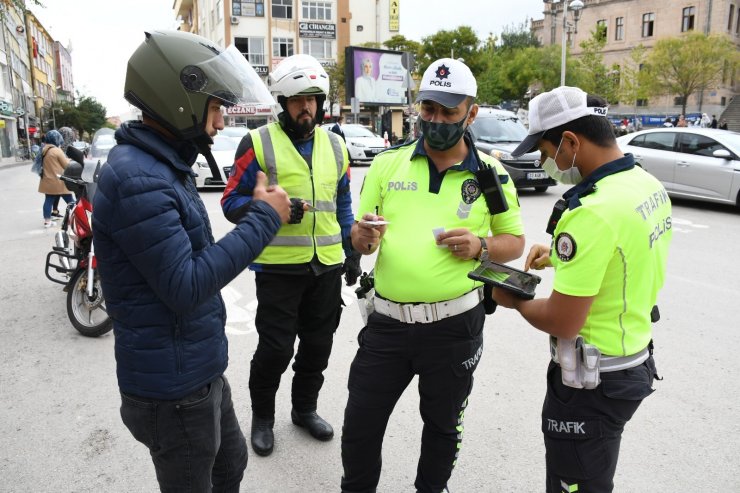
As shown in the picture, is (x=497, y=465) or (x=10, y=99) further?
(x=10, y=99)

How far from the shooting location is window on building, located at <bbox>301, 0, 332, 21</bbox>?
51.3m

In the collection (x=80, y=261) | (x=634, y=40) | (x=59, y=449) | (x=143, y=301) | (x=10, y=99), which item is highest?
(x=634, y=40)

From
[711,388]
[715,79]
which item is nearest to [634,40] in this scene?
[715,79]

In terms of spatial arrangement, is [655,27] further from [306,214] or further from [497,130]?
[306,214]

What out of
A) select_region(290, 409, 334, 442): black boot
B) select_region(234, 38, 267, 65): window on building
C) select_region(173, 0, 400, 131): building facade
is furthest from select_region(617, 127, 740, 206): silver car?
select_region(234, 38, 267, 65): window on building

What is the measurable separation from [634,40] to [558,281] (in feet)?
191

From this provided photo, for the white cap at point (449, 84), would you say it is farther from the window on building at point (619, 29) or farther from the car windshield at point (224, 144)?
the window on building at point (619, 29)

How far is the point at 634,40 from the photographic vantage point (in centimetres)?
5200

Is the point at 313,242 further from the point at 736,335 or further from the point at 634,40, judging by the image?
the point at 634,40

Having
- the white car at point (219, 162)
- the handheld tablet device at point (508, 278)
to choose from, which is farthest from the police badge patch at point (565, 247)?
the white car at point (219, 162)

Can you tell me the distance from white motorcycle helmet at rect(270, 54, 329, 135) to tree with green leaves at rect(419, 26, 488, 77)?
43.8 meters

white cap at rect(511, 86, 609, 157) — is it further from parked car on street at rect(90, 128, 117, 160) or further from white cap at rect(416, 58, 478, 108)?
parked car on street at rect(90, 128, 117, 160)

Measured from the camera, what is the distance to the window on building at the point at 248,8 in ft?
161

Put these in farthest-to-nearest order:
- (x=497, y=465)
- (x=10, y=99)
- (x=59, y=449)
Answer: (x=10, y=99)
(x=59, y=449)
(x=497, y=465)
